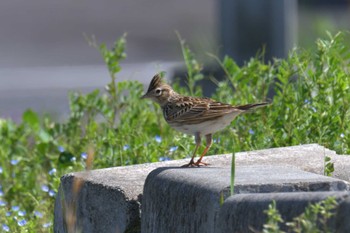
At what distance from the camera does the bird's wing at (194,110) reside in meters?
5.67

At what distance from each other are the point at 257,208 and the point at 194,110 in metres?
1.85

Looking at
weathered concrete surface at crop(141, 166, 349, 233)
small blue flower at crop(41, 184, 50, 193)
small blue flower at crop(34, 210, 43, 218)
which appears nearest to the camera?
weathered concrete surface at crop(141, 166, 349, 233)

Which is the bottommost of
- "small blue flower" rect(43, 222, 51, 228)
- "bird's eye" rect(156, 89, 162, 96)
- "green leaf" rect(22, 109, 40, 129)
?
"small blue flower" rect(43, 222, 51, 228)

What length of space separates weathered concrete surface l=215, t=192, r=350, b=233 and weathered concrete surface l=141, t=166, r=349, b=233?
0.13 metres

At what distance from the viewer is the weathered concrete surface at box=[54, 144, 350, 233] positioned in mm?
5066

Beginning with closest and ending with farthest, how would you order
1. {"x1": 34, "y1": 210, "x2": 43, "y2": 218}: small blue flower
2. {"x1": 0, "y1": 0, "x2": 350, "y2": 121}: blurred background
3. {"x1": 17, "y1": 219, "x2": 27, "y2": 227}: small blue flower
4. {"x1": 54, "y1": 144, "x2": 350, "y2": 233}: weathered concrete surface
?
{"x1": 54, "y1": 144, "x2": 350, "y2": 233}: weathered concrete surface < {"x1": 17, "y1": 219, "x2": 27, "y2": 227}: small blue flower < {"x1": 34, "y1": 210, "x2": 43, "y2": 218}: small blue flower < {"x1": 0, "y1": 0, "x2": 350, "y2": 121}: blurred background

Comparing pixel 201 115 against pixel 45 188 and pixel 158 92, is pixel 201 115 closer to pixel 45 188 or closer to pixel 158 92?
pixel 158 92

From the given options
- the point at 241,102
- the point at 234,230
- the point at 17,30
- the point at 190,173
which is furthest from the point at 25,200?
the point at 17,30

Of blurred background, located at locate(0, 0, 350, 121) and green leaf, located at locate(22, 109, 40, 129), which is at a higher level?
blurred background, located at locate(0, 0, 350, 121)

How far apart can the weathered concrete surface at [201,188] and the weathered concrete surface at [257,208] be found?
0.42ft

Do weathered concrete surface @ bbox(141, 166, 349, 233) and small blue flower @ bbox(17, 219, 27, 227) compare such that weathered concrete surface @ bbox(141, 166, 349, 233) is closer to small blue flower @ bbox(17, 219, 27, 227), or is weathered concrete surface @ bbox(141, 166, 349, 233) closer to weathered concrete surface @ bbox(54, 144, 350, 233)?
weathered concrete surface @ bbox(54, 144, 350, 233)

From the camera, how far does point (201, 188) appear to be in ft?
14.6

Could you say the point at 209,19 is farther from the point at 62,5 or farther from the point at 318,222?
the point at 318,222

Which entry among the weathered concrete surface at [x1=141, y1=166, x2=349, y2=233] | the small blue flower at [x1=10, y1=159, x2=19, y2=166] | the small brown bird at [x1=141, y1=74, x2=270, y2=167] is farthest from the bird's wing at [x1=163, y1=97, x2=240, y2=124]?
the small blue flower at [x1=10, y1=159, x2=19, y2=166]
